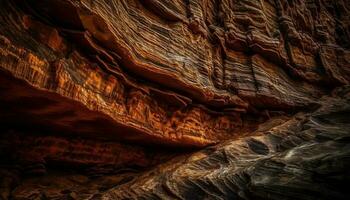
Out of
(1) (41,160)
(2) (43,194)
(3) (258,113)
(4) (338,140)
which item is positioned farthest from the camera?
(3) (258,113)

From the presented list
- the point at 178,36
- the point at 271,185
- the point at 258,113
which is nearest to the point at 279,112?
the point at 258,113

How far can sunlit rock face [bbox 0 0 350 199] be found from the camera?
10.1 meters

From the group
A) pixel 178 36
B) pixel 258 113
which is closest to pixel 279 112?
pixel 258 113

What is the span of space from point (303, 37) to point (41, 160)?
21.8 metres

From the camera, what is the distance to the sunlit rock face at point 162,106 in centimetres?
1015

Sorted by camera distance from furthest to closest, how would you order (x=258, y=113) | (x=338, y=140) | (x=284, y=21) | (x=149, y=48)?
(x=284, y=21) → (x=258, y=113) → (x=149, y=48) → (x=338, y=140)

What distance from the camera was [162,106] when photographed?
15844 millimetres

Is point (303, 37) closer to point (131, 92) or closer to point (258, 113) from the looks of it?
point (258, 113)

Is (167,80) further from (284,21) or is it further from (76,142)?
(284,21)

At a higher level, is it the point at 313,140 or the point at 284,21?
the point at 284,21

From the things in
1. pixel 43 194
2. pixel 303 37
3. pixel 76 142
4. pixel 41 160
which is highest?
pixel 303 37

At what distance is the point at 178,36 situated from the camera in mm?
16750

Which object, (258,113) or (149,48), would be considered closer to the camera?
(149,48)

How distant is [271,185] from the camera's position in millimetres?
9789
